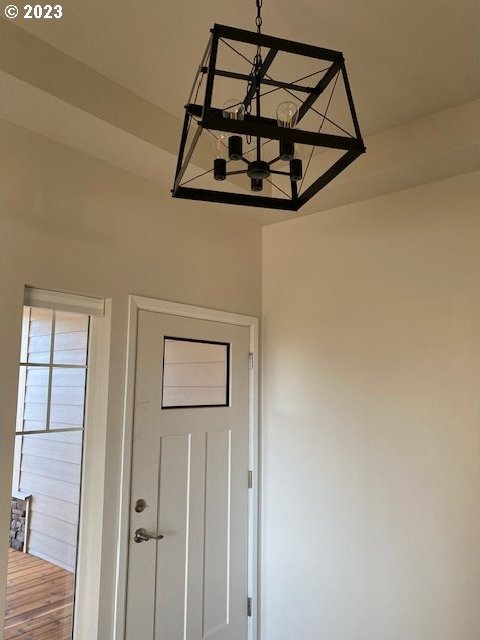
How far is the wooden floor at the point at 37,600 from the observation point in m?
1.80

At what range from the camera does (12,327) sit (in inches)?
67.7

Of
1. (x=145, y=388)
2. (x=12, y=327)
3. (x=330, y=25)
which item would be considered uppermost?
(x=330, y=25)

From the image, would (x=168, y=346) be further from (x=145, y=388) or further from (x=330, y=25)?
(x=330, y=25)

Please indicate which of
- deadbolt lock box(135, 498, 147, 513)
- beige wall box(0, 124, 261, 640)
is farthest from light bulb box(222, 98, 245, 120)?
deadbolt lock box(135, 498, 147, 513)

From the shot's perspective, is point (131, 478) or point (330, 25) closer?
point (330, 25)

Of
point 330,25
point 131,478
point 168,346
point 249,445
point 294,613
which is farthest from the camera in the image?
point 249,445

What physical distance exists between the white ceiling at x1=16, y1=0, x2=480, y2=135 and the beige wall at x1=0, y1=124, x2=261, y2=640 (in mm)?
449

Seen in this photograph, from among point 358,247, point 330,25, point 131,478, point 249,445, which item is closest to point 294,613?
point 249,445

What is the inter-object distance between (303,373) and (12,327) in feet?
5.40
